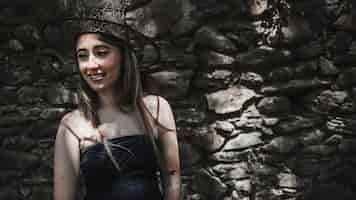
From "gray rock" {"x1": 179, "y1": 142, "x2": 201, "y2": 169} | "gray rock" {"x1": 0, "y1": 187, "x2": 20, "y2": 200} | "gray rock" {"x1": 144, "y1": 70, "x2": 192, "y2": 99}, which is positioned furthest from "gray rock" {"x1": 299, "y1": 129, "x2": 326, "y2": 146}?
"gray rock" {"x1": 0, "y1": 187, "x2": 20, "y2": 200}

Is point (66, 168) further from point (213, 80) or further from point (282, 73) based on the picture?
point (282, 73)

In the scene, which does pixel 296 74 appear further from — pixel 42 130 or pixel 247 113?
pixel 42 130

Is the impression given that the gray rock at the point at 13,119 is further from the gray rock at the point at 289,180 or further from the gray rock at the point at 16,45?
the gray rock at the point at 289,180

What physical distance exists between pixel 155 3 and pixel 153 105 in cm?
126

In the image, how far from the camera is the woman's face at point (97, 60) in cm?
150

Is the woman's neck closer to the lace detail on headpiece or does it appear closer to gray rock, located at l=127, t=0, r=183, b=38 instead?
the lace detail on headpiece

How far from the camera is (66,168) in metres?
1.51

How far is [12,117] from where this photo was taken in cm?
282

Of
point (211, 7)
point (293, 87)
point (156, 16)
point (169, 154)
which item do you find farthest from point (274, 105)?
point (169, 154)

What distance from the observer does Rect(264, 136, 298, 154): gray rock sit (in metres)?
2.78

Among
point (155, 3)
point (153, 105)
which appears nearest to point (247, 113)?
point (155, 3)

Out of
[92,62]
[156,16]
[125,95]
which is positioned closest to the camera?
[92,62]

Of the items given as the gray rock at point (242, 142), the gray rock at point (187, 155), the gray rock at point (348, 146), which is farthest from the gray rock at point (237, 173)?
the gray rock at point (348, 146)

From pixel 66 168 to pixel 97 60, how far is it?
388 millimetres
